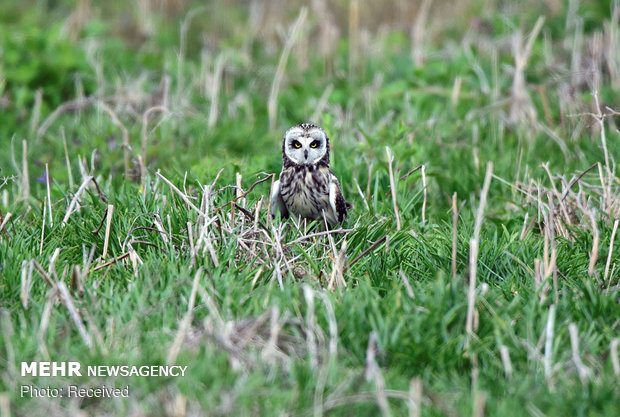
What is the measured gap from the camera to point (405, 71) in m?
7.95

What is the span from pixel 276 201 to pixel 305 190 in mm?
182

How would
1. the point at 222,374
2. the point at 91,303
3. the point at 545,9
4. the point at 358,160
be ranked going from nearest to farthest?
the point at 222,374 → the point at 91,303 → the point at 358,160 → the point at 545,9

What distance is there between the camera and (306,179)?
4.77m

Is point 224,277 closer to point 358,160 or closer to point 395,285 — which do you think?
A: point 395,285

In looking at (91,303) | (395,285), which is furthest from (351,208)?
(91,303)

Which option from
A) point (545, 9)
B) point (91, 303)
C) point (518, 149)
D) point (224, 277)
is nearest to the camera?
point (91, 303)

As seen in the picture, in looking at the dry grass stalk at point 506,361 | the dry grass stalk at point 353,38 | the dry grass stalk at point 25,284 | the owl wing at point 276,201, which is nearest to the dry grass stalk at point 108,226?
the dry grass stalk at point 25,284

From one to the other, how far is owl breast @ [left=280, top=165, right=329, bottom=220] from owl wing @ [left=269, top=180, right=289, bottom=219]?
0.08 feet

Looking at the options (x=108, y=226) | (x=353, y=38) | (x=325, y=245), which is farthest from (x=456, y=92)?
(x=108, y=226)

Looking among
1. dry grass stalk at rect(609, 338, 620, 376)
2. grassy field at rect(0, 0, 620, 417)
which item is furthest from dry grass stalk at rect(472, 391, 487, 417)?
dry grass stalk at rect(609, 338, 620, 376)

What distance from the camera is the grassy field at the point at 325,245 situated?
294cm

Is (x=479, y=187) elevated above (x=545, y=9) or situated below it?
below

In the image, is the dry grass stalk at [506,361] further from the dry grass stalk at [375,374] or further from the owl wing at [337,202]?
the owl wing at [337,202]

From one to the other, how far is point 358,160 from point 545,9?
16.8 feet
